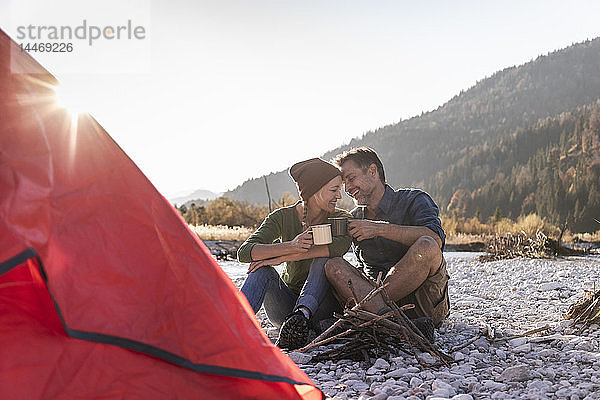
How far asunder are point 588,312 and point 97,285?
3.33 m

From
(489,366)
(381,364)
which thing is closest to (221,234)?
(381,364)

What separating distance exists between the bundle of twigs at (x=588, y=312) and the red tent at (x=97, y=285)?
2489mm

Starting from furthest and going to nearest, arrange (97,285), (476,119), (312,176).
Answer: (476,119)
(312,176)
(97,285)

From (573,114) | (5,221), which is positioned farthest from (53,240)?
(573,114)

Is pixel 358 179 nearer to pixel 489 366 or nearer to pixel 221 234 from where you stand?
pixel 489 366

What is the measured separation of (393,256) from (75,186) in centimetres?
234

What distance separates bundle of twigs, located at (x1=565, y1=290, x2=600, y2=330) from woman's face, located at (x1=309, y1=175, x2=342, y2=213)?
1877 mm

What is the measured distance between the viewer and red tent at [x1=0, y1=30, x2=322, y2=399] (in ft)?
5.24

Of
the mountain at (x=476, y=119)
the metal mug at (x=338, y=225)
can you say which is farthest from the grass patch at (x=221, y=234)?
the mountain at (x=476, y=119)

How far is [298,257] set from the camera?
3.26 metres

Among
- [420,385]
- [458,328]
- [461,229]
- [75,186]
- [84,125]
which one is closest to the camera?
[75,186]

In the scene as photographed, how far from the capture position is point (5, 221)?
1.53 m

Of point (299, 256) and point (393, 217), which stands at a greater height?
point (393, 217)

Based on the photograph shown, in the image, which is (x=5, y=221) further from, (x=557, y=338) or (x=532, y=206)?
(x=532, y=206)
